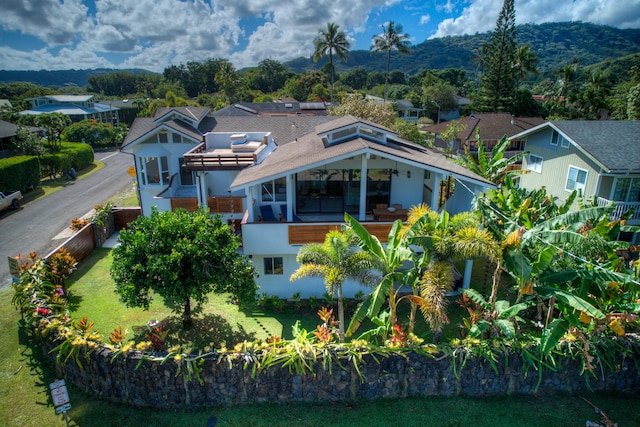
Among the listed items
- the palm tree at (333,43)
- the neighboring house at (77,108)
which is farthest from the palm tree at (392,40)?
the neighboring house at (77,108)

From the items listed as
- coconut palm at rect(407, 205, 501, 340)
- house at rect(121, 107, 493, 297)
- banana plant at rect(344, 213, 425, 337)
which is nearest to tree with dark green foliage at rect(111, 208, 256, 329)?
house at rect(121, 107, 493, 297)

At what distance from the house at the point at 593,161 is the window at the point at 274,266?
56.5 ft

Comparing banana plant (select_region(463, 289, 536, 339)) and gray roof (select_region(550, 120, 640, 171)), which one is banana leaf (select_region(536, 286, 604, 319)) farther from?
gray roof (select_region(550, 120, 640, 171))

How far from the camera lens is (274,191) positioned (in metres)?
19.0

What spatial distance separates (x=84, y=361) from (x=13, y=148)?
129 ft

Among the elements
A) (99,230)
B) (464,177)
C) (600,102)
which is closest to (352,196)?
(464,177)

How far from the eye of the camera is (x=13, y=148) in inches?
1550

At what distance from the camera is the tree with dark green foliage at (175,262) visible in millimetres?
11797

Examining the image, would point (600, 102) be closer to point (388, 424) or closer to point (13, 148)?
point (388, 424)

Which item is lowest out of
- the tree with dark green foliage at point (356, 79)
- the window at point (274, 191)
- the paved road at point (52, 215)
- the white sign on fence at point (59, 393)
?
the paved road at point (52, 215)

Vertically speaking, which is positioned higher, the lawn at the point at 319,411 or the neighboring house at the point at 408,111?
the neighboring house at the point at 408,111

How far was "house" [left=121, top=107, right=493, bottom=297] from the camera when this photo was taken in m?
15.2

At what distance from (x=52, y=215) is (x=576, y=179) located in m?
35.0

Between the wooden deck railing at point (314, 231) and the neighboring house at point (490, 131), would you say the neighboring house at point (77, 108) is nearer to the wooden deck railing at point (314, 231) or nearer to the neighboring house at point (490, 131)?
the neighboring house at point (490, 131)
